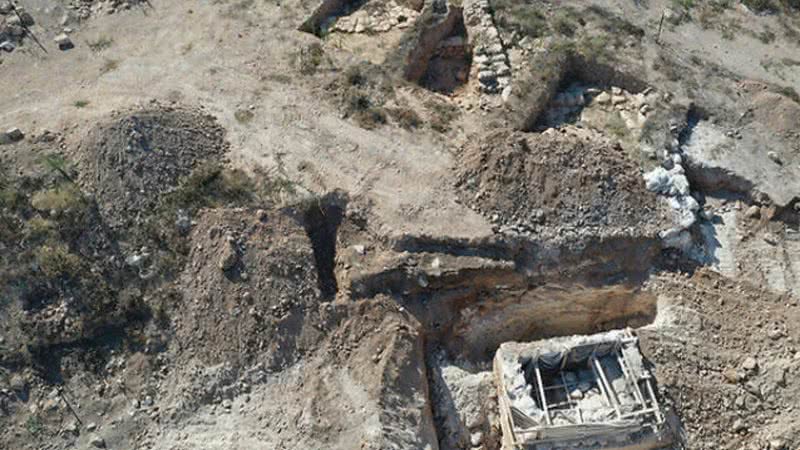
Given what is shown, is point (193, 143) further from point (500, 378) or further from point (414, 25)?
point (500, 378)

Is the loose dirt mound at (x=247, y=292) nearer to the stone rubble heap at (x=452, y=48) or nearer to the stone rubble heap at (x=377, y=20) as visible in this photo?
the stone rubble heap at (x=377, y=20)

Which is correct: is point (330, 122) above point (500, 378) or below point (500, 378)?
above

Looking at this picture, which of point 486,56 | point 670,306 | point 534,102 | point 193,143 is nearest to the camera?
Result: point 670,306

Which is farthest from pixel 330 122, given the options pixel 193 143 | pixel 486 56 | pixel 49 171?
pixel 49 171

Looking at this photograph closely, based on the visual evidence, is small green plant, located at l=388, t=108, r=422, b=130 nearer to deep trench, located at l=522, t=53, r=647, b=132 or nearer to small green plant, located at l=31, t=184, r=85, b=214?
deep trench, located at l=522, t=53, r=647, b=132

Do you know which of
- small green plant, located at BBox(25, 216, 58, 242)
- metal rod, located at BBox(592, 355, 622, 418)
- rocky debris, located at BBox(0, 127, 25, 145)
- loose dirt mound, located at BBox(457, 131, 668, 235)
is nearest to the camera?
metal rod, located at BBox(592, 355, 622, 418)

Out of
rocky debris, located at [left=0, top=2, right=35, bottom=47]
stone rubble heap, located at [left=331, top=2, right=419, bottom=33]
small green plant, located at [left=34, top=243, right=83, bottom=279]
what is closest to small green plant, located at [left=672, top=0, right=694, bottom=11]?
stone rubble heap, located at [left=331, top=2, right=419, bottom=33]
